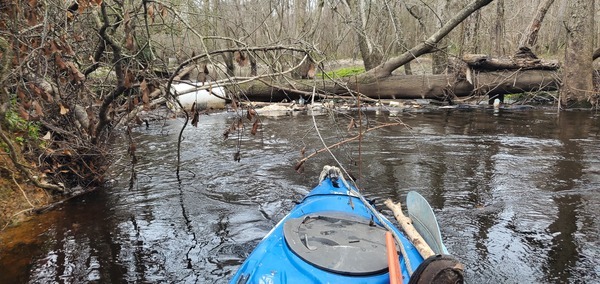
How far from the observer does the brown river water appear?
3.40 metres

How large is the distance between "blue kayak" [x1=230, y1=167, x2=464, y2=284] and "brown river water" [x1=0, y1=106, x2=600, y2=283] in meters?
0.83

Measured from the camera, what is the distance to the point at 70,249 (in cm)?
374

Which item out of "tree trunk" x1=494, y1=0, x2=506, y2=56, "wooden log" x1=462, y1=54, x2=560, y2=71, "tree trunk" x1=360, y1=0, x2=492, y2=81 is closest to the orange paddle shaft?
"tree trunk" x1=360, y1=0, x2=492, y2=81

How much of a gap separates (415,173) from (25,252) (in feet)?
14.9

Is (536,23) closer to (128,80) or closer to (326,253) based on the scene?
(128,80)

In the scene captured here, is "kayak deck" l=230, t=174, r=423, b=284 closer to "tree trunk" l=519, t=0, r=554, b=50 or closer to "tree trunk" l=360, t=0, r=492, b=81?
"tree trunk" l=360, t=0, r=492, b=81

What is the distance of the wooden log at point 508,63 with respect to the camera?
37.2 ft

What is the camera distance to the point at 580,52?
35.1 feet

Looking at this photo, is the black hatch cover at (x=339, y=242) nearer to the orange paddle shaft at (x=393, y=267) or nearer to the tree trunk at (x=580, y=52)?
the orange paddle shaft at (x=393, y=267)

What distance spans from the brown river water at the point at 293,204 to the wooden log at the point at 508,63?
3411 mm

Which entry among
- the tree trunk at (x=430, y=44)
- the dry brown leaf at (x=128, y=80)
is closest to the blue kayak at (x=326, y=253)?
the dry brown leaf at (x=128, y=80)

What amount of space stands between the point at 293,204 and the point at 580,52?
9.57 meters

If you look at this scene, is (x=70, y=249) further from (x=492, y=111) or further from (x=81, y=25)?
(x=492, y=111)

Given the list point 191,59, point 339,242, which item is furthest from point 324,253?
point 191,59
